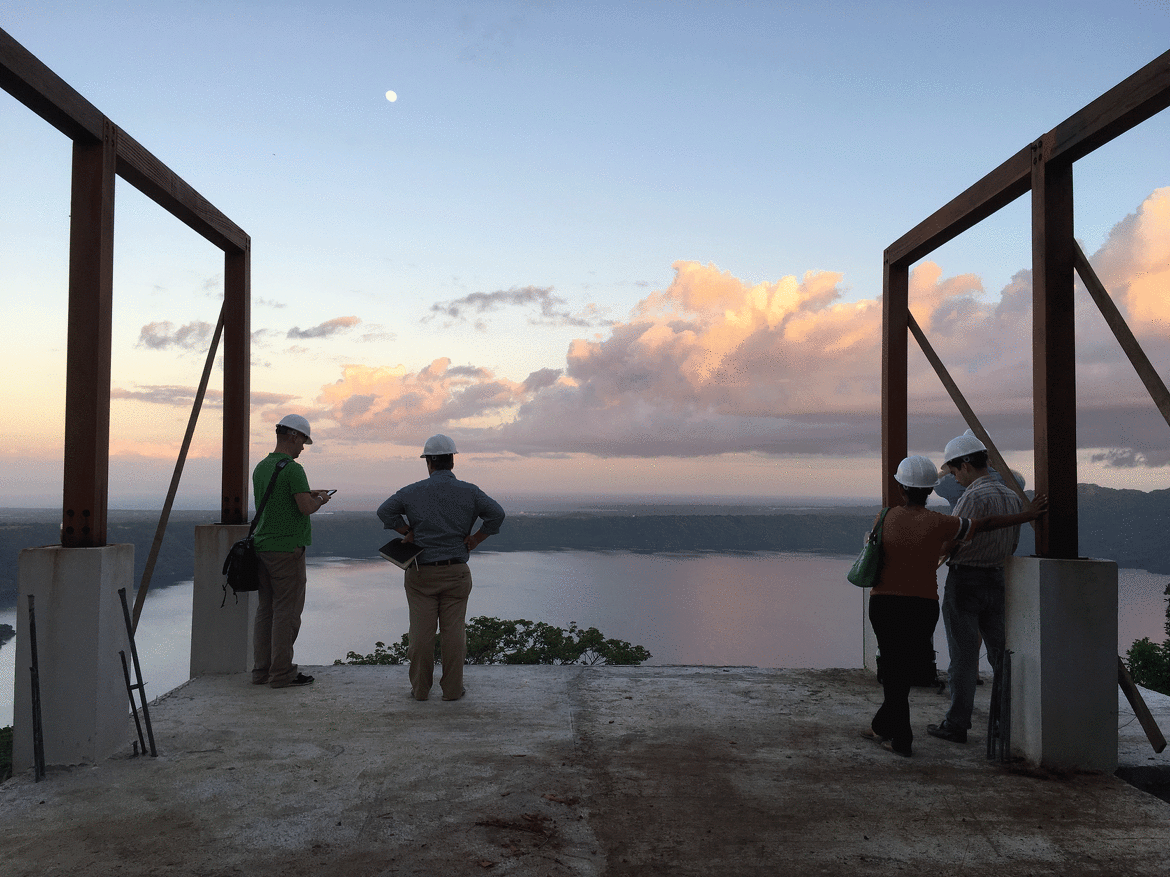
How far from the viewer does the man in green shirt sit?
5.72 metres

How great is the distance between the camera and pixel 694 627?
130375 millimetres

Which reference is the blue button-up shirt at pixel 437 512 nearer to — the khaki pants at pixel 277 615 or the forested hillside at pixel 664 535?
the khaki pants at pixel 277 615

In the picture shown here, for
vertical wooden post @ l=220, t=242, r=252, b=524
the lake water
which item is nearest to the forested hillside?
the lake water

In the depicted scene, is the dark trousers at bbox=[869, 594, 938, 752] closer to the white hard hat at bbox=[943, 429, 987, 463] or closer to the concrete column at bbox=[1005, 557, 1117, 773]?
the concrete column at bbox=[1005, 557, 1117, 773]

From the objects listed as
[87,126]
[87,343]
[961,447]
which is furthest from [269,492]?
[961,447]

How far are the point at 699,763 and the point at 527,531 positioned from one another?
596ft

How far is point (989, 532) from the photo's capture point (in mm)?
4617

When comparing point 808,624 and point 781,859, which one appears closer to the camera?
point 781,859

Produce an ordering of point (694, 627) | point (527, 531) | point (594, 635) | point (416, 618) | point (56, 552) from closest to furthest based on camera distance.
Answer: point (56, 552), point (416, 618), point (594, 635), point (694, 627), point (527, 531)

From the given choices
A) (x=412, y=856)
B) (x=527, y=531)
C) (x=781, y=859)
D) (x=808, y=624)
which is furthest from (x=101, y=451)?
(x=527, y=531)

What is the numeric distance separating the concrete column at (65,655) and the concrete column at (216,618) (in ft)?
6.41

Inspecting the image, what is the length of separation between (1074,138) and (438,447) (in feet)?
13.7

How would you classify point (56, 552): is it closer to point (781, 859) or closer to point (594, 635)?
point (781, 859)

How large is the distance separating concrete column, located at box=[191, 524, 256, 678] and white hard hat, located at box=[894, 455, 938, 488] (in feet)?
15.8
